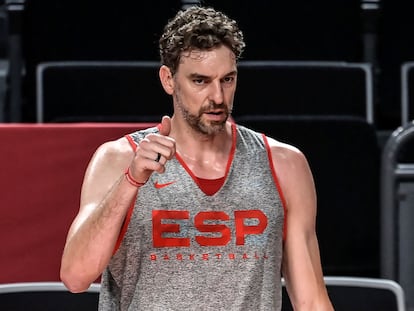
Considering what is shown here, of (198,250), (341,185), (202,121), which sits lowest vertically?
(341,185)

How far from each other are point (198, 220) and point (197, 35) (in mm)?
391

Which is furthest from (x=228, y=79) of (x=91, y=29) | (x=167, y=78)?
(x=91, y=29)

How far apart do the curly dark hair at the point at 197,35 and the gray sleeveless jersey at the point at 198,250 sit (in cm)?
27

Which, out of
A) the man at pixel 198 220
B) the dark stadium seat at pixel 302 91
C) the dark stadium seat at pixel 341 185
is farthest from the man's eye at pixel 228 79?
the dark stadium seat at pixel 302 91

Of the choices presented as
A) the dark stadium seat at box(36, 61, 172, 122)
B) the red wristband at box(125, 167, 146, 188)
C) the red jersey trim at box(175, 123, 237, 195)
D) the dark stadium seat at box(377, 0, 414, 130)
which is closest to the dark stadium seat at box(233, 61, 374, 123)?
the dark stadium seat at box(36, 61, 172, 122)

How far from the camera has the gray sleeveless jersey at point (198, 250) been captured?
2.23 metres

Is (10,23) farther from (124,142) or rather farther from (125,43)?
(124,142)

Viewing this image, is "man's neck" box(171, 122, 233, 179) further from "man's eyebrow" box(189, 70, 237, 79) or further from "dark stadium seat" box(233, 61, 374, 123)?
"dark stadium seat" box(233, 61, 374, 123)

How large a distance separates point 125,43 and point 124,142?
250 centimetres

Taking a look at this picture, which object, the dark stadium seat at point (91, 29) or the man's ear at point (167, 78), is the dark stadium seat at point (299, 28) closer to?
the dark stadium seat at point (91, 29)

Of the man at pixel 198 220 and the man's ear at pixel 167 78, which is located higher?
the man's ear at pixel 167 78

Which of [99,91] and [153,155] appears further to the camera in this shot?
[99,91]

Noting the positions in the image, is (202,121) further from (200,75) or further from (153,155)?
(153,155)

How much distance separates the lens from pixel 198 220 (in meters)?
2.27
